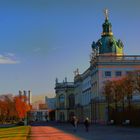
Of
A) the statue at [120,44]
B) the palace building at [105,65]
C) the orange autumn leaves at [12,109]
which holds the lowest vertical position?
the orange autumn leaves at [12,109]

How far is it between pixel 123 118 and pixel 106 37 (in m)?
54.6

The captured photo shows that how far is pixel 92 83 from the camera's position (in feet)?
446

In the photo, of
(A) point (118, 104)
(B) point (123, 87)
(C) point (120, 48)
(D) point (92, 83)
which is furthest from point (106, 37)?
(B) point (123, 87)

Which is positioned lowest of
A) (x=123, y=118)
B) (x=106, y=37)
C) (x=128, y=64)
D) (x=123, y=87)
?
(x=123, y=118)

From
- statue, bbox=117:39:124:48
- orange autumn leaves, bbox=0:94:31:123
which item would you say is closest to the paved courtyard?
statue, bbox=117:39:124:48

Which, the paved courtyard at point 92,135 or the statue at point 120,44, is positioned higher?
the statue at point 120,44

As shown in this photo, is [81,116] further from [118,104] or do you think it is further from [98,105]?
[118,104]

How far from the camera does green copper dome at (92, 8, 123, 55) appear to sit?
135m

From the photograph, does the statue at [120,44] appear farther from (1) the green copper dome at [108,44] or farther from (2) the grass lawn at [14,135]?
(2) the grass lawn at [14,135]

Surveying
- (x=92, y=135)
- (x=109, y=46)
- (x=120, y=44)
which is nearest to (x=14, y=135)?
(x=92, y=135)

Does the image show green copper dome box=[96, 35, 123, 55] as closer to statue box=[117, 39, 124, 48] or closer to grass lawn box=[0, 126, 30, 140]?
statue box=[117, 39, 124, 48]

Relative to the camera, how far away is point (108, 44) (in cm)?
13575

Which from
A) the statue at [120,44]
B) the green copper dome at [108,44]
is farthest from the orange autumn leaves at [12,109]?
the statue at [120,44]

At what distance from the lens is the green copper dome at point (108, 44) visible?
5315 inches
